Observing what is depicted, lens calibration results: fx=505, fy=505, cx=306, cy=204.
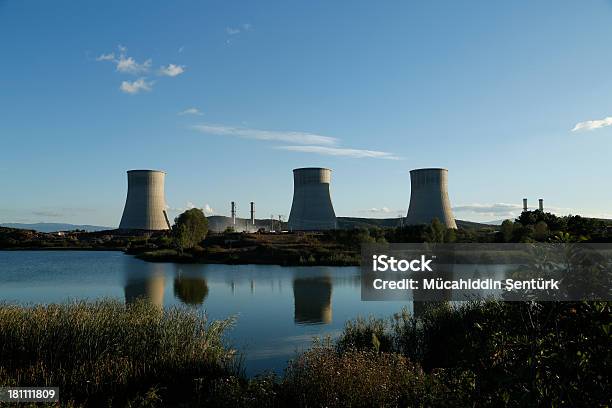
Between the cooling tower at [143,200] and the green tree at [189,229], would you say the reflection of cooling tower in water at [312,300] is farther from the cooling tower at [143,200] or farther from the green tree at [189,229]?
the cooling tower at [143,200]

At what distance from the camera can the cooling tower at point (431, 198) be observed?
4291 cm

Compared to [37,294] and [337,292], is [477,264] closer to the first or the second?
[337,292]

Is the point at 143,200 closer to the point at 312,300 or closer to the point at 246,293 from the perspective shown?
the point at 246,293

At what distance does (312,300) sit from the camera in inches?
673

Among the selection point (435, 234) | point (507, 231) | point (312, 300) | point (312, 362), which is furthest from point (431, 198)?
point (312, 362)

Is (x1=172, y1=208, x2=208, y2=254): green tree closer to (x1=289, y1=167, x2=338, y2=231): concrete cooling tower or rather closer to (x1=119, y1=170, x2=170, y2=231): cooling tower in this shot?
(x1=119, y1=170, x2=170, y2=231): cooling tower

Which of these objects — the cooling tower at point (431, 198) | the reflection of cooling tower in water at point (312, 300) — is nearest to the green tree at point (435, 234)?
the cooling tower at point (431, 198)

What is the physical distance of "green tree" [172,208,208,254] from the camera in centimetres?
3944

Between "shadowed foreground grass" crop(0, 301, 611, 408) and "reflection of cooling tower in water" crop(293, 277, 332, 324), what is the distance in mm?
4305

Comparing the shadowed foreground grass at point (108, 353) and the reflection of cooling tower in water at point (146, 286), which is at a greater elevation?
the shadowed foreground grass at point (108, 353)

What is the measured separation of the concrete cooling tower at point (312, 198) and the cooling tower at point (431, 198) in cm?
Answer: 882

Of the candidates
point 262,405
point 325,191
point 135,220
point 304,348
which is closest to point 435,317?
point 304,348

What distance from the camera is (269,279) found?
80.3 feet

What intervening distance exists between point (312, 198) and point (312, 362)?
137 feet
